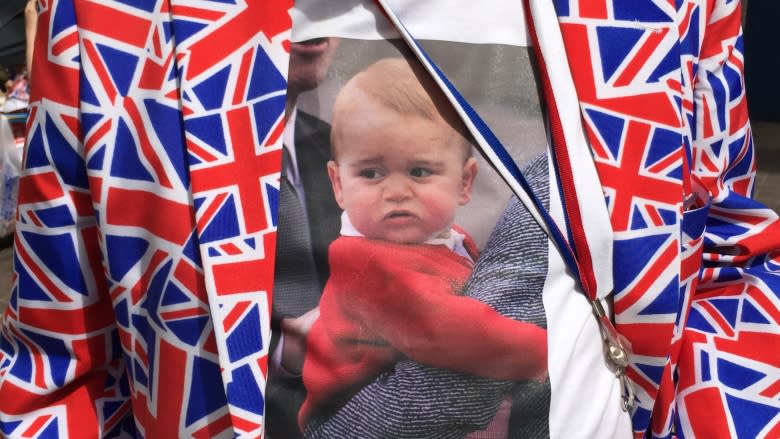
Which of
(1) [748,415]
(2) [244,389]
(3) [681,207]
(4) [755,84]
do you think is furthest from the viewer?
(4) [755,84]

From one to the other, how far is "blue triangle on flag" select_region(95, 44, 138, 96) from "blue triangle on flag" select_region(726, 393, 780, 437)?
0.80 m

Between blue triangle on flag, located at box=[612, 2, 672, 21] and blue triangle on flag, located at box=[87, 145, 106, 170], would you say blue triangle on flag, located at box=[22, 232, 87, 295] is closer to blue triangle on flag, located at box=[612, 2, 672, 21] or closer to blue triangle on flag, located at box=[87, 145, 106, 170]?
blue triangle on flag, located at box=[87, 145, 106, 170]

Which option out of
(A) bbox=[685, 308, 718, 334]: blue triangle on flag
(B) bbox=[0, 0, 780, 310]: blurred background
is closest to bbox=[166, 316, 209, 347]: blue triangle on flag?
(A) bbox=[685, 308, 718, 334]: blue triangle on flag

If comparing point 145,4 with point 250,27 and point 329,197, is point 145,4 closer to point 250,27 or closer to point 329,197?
point 250,27

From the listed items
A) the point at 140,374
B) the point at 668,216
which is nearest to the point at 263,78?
the point at 140,374

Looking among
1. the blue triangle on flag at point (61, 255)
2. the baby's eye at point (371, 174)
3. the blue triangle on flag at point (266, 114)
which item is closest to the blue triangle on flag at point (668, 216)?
the baby's eye at point (371, 174)

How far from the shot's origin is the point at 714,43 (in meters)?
1.07

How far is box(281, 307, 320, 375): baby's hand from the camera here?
2.81 ft

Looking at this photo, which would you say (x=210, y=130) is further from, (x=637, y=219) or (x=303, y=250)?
(x=637, y=219)

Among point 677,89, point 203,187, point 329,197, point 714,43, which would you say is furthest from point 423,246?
point 714,43

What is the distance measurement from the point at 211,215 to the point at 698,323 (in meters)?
0.63

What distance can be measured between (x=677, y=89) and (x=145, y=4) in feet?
1.90

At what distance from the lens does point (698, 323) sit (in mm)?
1078

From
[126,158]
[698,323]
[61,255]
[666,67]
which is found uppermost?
[666,67]
